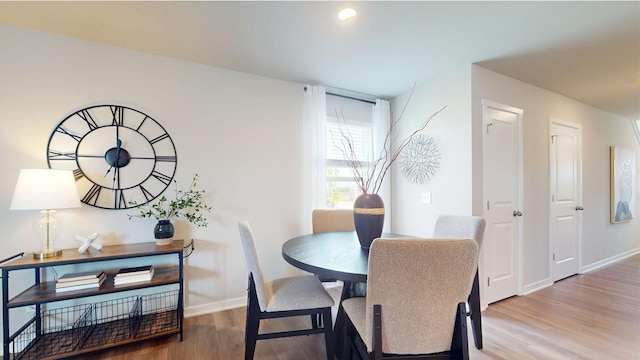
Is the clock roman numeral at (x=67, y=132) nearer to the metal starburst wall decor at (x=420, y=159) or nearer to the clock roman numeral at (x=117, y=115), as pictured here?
the clock roman numeral at (x=117, y=115)

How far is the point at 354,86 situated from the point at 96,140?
8.33 ft

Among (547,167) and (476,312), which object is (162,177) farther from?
(547,167)

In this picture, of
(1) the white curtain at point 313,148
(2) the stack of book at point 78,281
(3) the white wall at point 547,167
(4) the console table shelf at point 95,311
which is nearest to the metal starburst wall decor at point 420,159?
(3) the white wall at point 547,167

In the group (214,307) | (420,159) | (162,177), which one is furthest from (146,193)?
(420,159)

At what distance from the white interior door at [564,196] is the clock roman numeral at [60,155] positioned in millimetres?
4893

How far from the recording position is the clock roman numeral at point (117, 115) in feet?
6.93

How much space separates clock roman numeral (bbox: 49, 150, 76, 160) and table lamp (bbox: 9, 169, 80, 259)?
30 centimetres

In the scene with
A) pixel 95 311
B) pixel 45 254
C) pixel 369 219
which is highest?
pixel 369 219

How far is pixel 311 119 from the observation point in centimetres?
287

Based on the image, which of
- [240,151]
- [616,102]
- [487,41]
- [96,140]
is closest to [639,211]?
[616,102]

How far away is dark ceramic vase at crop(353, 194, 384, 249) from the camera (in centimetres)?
179

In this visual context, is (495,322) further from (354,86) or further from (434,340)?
(354,86)

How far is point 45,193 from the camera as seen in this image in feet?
5.38

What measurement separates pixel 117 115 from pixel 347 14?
2.01 meters
